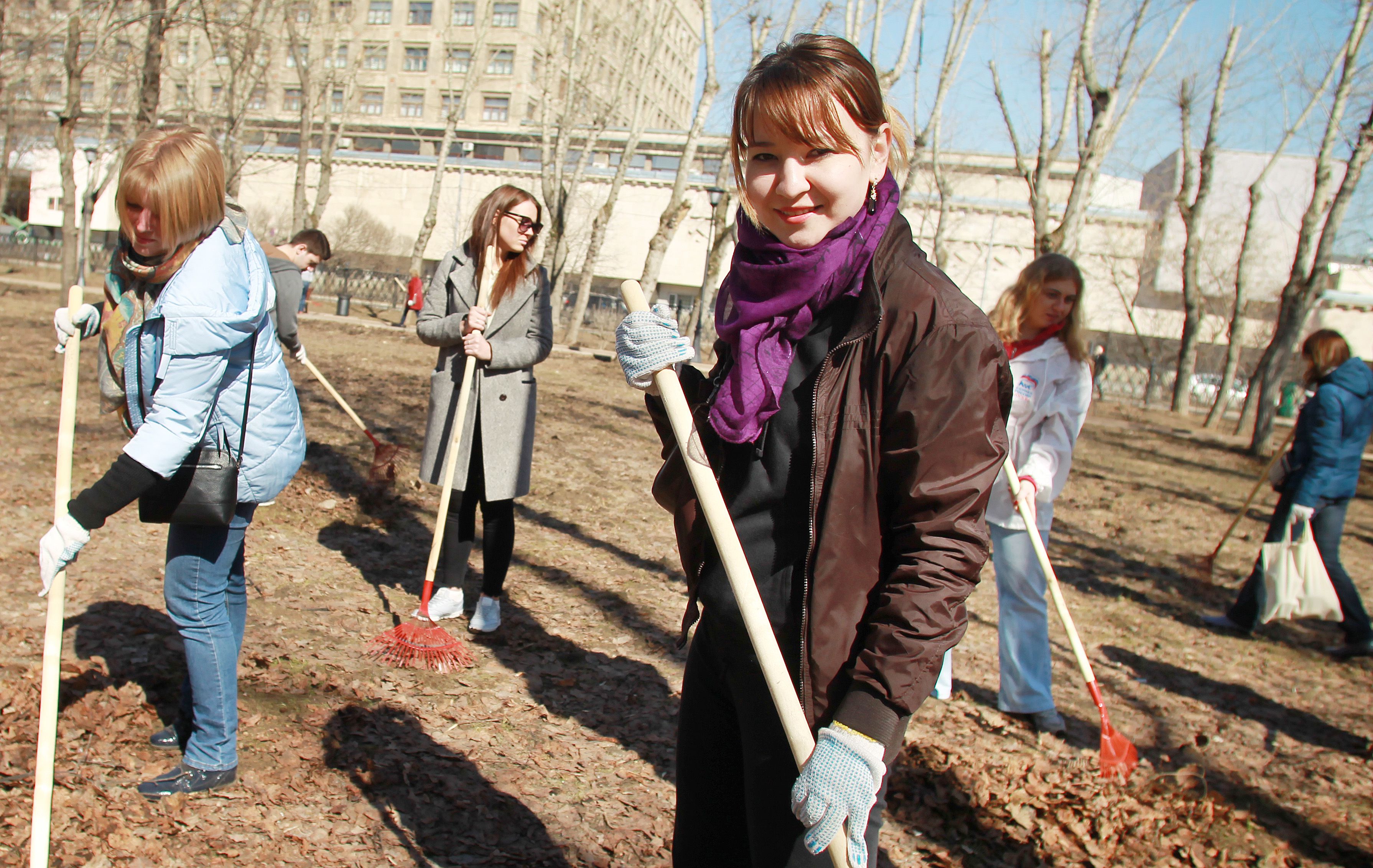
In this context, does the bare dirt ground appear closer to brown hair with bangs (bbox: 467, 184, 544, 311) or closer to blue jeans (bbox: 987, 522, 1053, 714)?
blue jeans (bbox: 987, 522, 1053, 714)

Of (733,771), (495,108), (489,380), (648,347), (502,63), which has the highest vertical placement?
(502,63)

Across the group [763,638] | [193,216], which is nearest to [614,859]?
[763,638]

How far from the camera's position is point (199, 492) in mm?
2635

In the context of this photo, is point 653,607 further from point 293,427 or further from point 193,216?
point 193,216

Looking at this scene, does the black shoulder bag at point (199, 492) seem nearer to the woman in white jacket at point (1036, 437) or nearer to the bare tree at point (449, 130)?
the woman in white jacket at point (1036, 437)

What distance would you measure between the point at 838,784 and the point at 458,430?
3.21 meters

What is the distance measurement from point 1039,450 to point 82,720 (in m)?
3.92

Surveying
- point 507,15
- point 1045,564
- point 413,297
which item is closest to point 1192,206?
point 413,297

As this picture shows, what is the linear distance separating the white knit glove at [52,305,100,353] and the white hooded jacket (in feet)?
11.3

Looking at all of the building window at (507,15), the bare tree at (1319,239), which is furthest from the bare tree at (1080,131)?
the building window at (507,15)

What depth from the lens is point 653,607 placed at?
5430 mm

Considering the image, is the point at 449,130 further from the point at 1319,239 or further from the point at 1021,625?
the point at 1021,625

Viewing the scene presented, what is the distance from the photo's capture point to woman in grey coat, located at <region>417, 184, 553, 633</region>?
4.39 meters

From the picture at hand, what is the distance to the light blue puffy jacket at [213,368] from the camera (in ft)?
8.09
